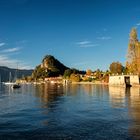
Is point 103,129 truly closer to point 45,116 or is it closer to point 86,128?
point 86,128

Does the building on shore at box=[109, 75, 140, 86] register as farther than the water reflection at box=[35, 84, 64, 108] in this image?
Yes

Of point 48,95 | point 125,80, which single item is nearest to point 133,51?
point 125,80

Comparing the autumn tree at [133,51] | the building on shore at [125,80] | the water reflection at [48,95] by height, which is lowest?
the water reflection at [48,95]

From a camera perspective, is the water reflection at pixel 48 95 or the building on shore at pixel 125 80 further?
the building on shore at pixel 125 80

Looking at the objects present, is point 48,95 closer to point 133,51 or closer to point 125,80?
point 133,51

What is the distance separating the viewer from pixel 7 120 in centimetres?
4150

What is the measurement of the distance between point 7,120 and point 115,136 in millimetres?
17504

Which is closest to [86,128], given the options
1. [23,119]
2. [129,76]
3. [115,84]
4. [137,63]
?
[23,119]

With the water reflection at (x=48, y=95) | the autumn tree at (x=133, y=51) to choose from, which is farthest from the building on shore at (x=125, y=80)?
the water reflection at (x=48, y=95)

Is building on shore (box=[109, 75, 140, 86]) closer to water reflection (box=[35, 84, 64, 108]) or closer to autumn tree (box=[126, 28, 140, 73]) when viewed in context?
autumn tree (box=[126, 28, 140, 73])

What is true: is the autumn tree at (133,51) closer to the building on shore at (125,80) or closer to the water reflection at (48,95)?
the building on shore at (125,80)

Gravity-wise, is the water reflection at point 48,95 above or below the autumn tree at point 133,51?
below

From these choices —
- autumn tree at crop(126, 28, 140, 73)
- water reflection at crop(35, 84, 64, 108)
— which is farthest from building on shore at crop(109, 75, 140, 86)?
water reflection at crop(35, 84, 64, 108)

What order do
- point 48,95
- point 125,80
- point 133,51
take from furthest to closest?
1. point 125,80
2. point 133,51
3. point 48,95
